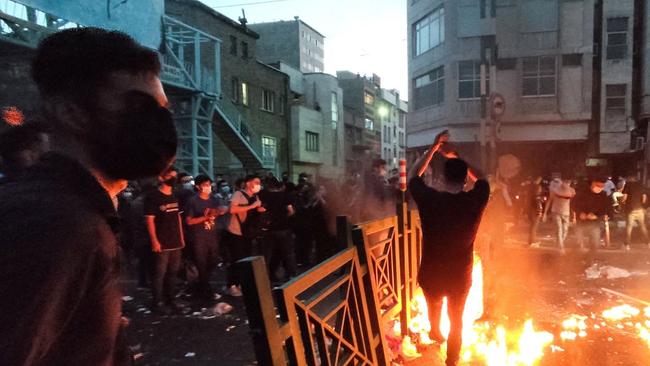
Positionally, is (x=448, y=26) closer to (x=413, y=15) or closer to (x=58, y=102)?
(x=413, y=15)

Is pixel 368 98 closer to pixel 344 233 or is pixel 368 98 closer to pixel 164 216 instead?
pixel 164 216

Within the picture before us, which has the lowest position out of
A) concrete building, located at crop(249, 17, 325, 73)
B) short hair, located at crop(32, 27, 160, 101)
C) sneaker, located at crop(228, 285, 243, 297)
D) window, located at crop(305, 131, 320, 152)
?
sneaker, located at crop(228, 285, 243, 297)

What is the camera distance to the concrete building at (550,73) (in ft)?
79.8

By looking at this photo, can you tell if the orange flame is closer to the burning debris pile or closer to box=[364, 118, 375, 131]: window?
the burning debris pile

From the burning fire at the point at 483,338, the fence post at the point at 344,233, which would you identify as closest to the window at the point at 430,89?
the burning fire at the point at 483,338

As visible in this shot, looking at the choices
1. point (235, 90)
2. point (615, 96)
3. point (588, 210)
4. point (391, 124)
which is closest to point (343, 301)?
point (588, 210)

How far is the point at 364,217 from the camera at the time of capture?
8.87 meters

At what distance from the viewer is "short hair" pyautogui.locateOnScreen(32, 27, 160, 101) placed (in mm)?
1128

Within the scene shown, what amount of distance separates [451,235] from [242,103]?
90.0 ft

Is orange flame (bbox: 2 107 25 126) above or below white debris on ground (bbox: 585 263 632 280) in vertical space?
above

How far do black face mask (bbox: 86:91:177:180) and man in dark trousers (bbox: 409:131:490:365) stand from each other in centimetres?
316

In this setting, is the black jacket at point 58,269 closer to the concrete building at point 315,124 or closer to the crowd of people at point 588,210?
the crowd of people at point 588,210

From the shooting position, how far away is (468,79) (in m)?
25.2

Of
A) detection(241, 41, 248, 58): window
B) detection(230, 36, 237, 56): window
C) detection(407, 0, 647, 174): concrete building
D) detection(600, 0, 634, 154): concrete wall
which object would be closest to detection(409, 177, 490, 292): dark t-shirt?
detection(407, 0, 647, 174): concrete building
